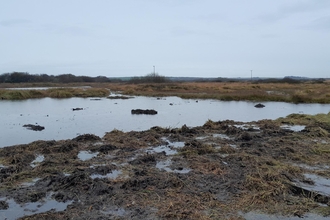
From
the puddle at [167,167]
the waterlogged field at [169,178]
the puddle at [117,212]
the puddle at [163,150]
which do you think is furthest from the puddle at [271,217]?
the puddle at [163,150]

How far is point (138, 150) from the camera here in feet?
31.7

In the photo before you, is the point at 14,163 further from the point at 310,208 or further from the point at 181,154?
the point at 310,208

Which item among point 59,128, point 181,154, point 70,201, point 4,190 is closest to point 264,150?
point 181,154

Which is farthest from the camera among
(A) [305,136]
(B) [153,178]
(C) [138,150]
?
(A) [305,136]

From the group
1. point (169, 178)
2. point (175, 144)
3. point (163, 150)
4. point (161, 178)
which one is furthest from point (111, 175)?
point (175, 144)

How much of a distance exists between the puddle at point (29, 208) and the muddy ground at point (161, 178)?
0.7 inches

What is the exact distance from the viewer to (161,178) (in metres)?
6.70

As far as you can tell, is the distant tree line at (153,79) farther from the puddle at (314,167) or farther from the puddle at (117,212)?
the puddle at (117,212)

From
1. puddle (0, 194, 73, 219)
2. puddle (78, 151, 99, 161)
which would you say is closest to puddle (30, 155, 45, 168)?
puddle (78, 151, 99, 161)

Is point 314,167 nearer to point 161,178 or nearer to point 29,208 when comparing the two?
point 161,178

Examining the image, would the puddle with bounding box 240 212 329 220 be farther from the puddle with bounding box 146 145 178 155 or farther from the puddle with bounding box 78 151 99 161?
the puddle with bounding box 78 151 99 161

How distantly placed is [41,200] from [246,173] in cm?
444

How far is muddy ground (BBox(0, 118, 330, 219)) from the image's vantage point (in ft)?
17.2

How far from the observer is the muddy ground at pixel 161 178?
5.25 metres
